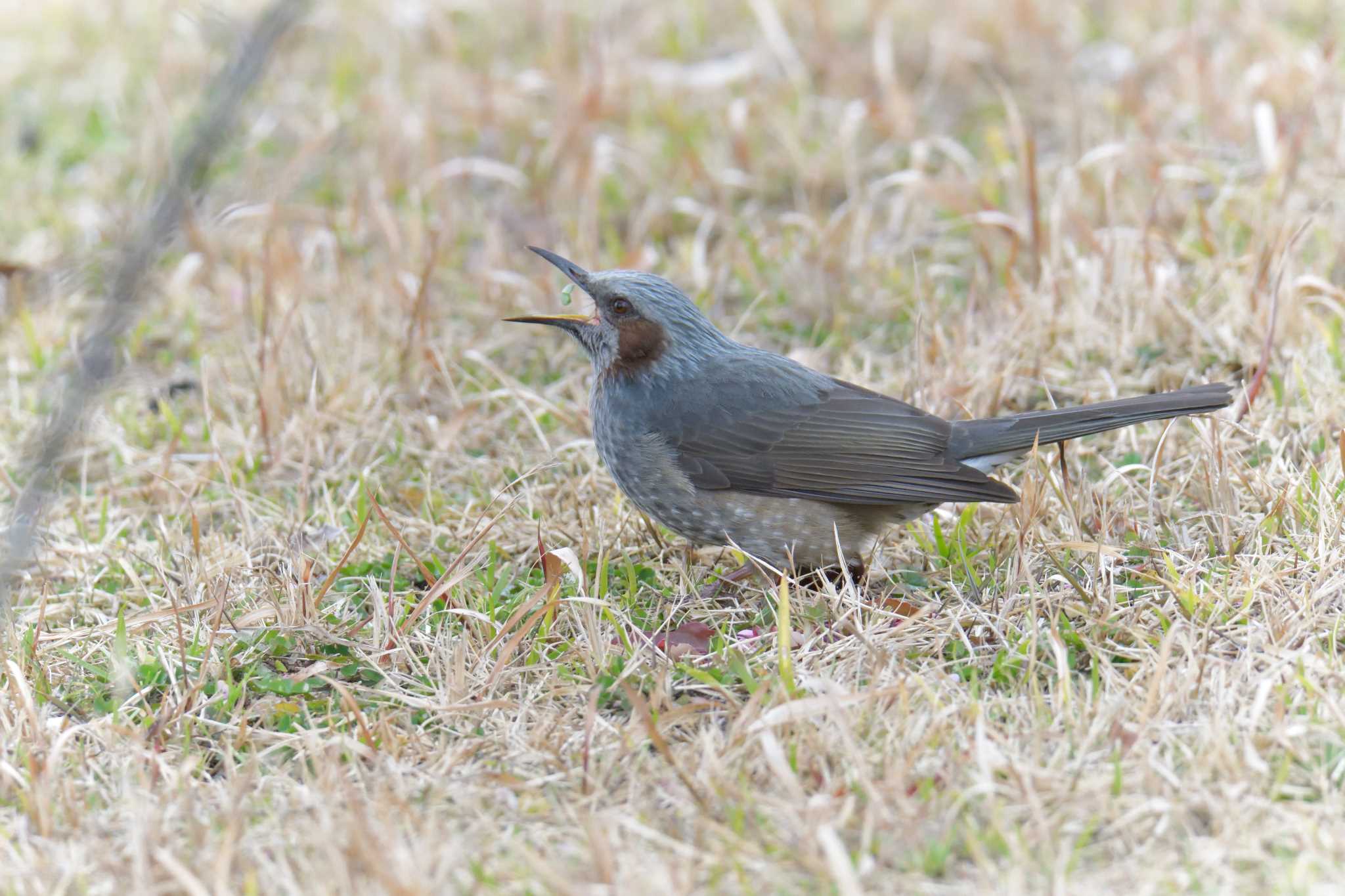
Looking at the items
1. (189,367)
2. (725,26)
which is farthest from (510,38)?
(189,367)

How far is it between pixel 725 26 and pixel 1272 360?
170 inches

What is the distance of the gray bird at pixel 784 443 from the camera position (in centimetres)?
405

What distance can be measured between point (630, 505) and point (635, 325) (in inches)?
23.6

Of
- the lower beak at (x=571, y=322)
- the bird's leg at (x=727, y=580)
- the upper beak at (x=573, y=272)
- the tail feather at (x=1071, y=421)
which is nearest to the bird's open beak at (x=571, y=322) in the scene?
the lower beak at (x=571, y=322)

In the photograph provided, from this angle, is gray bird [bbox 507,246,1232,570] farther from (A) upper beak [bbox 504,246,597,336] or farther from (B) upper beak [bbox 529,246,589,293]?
(B) upper beak [bbox 529,246,589,293]

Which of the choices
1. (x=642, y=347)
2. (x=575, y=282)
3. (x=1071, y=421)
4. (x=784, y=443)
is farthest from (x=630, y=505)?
(x=1071, y=421)

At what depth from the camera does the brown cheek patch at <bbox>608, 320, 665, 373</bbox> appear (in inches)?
175

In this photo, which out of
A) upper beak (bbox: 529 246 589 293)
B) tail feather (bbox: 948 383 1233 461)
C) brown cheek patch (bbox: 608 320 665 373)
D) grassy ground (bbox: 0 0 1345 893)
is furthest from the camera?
upper beak (bbox: 529 246 589 293)

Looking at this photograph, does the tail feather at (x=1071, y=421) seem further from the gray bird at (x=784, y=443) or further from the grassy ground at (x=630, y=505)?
the grassy ground at (x=630, y=505)

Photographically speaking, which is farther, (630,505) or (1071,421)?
(630,505)

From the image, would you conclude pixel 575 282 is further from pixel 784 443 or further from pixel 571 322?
pixel 784 443

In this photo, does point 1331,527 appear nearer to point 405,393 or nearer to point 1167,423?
point 1167,423

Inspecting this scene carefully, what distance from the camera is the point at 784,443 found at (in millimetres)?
4219

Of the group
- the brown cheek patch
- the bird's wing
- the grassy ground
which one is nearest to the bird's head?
the brown cheek patch
